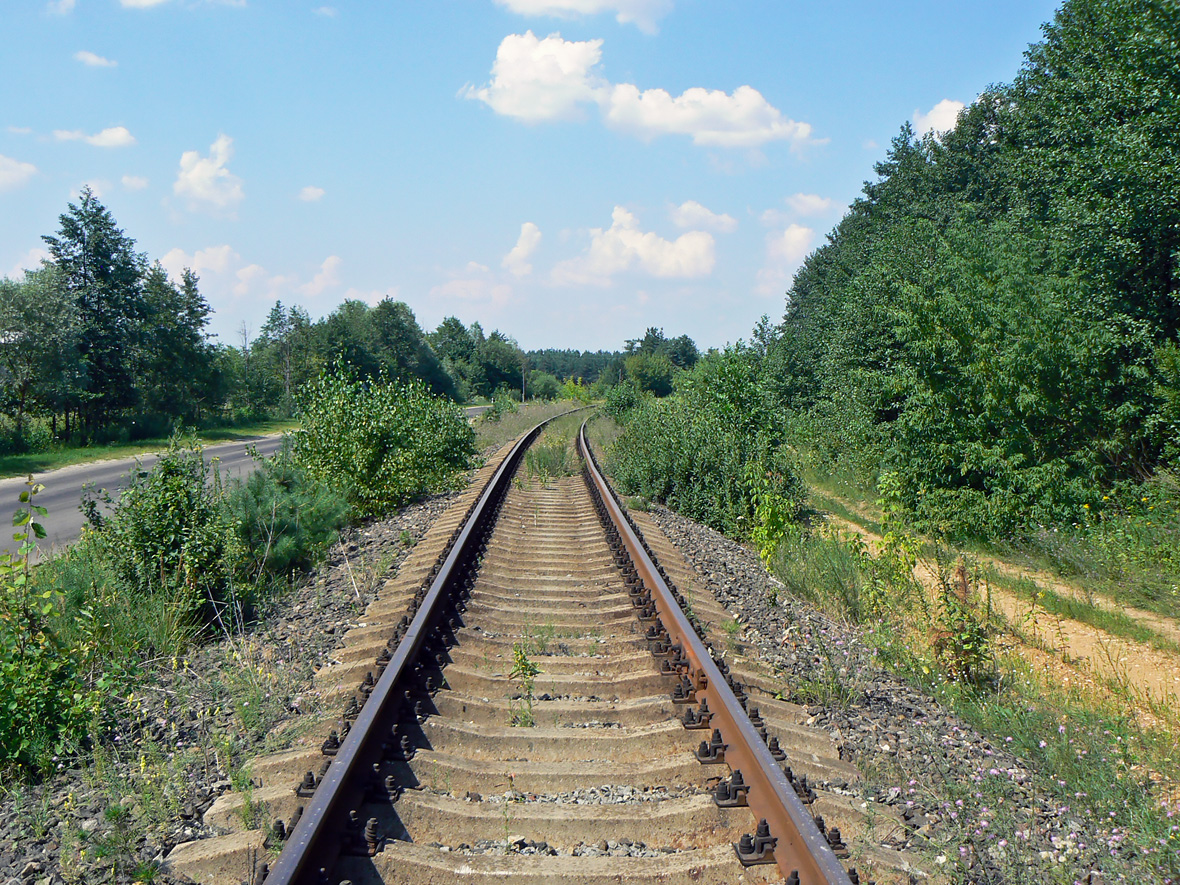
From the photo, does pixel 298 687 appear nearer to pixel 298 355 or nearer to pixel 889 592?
pixel 889 592

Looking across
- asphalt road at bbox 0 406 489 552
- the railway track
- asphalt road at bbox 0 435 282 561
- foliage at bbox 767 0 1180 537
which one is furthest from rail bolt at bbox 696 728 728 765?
foliage at bbox 767 0 1180 537

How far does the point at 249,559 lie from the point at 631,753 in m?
4.46

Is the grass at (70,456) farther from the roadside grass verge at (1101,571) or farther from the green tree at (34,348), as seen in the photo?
the roadside grass verge at (1101,571)

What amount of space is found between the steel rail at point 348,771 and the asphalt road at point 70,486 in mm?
5824

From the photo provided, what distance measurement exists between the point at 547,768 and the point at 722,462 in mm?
7845

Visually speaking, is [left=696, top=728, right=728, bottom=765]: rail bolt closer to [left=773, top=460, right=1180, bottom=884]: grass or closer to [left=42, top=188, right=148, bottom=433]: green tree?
[left=773, top=460, right=1180, bottom=884]: grass

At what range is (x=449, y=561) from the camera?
6.11 m

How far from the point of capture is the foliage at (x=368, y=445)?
1067 centimetres

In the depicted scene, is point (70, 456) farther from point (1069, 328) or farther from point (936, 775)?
point (936, 775)

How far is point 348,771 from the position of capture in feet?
9.86

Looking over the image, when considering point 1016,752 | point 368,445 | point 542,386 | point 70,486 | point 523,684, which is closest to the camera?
point 1016,752

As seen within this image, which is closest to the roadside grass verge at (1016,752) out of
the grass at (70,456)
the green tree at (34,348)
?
the grass at (70,456)

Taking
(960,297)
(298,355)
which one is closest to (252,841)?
(960,297)

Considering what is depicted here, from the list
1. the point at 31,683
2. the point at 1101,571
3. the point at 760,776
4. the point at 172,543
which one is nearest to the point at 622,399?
the point at 1101,571
